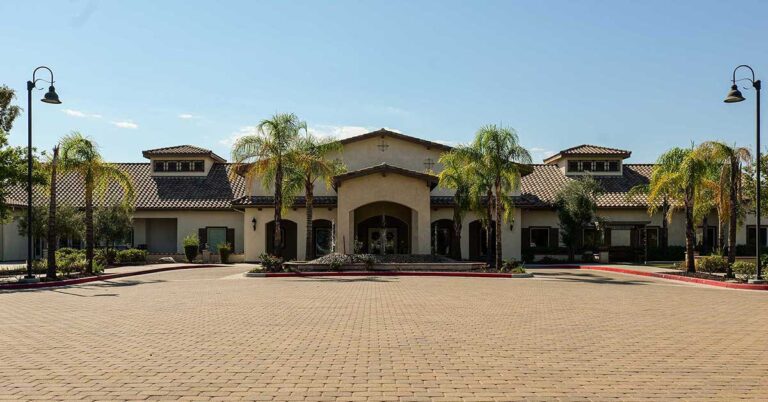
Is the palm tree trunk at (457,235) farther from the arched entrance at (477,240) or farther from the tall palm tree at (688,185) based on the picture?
the tall palm tree at (688,185)

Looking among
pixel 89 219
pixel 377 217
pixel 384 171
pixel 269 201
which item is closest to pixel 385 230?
pixel 377 217

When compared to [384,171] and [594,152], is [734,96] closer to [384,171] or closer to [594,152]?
[384,171]

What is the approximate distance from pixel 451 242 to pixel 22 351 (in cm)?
3133

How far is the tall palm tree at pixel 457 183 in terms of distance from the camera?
28.9 m

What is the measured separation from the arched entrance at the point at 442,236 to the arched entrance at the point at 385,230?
169 cm

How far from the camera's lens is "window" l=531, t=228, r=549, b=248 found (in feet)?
131

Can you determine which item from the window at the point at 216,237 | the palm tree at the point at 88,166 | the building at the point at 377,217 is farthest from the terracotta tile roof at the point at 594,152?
the palm tree at the point at 88,166

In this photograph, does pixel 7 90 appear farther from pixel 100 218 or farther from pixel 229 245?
pixel 229 245

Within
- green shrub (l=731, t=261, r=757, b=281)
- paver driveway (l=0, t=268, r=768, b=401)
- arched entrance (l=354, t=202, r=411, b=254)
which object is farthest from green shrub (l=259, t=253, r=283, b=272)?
green shrub (l=731, t=261, r=757, b=281)

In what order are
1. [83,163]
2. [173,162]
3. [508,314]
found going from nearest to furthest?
[508,314] < [83,163] < [173,162]

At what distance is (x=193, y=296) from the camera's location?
686 inches

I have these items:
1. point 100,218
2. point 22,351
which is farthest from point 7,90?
point 22,351

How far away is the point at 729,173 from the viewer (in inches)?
1059

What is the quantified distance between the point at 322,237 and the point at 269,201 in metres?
3.98
